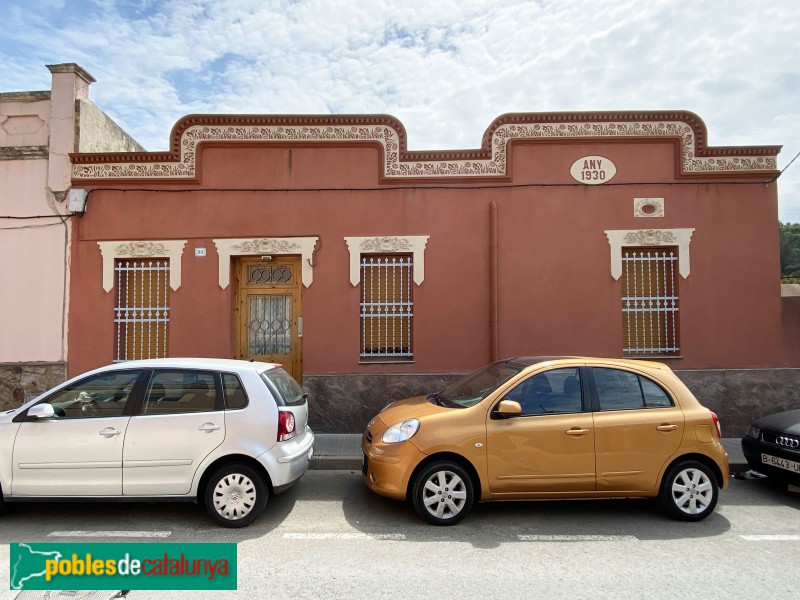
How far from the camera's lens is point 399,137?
874cm

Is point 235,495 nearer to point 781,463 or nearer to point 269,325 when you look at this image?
point 269,325

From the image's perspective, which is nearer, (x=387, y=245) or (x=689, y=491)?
(x=689, y=491)

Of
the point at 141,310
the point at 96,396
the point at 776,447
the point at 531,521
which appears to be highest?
the point at 141,310

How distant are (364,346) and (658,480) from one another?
192 inches

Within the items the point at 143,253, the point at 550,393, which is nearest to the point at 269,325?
the point at 143,253

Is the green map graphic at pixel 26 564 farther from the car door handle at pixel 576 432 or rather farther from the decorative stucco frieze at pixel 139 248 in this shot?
the decorative stucco frieze at pixel 139 248

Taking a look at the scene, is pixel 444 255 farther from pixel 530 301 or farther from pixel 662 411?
pixel 662 411

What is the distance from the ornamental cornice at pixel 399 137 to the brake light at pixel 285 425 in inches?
193

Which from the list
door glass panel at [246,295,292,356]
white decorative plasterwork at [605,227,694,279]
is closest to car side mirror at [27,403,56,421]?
door glass panel at [246,295,292,356]

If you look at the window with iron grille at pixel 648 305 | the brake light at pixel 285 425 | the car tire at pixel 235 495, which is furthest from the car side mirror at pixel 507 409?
the window with iron grille at pixel 648 305

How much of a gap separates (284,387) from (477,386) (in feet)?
6.80

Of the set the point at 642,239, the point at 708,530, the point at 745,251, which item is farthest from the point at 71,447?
the point at 745,251

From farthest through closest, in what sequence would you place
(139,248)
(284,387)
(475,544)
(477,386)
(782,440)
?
(139,248), (782,440), (477,386), (284,387), (475,544)

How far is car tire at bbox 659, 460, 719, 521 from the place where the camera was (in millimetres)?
5062
